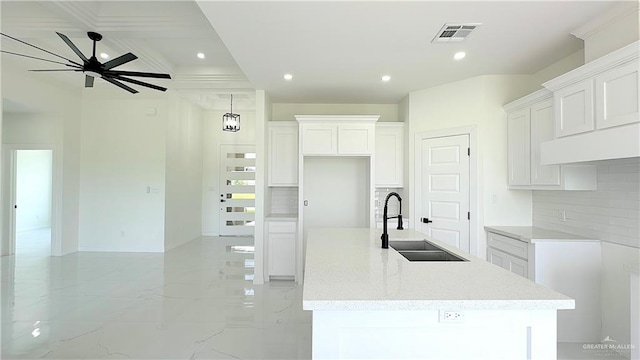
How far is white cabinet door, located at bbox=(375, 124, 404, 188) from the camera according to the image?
15.6ft

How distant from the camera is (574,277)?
280 centimetres

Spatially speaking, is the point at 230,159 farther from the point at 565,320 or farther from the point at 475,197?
the point at 565,320

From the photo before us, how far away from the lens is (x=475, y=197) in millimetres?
3867

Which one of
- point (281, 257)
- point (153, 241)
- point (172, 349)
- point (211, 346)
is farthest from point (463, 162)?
point (153, 241)

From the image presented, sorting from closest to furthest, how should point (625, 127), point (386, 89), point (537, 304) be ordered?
1. point (537, 304)
2. point (625, 127)
3. point (386, 89)

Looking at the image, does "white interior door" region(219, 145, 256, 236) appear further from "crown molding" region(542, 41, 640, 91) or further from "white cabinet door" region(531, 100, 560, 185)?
"crown molding" region(542, 41, 640, 91)

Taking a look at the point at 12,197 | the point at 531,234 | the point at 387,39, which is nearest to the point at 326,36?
the point at 387,39

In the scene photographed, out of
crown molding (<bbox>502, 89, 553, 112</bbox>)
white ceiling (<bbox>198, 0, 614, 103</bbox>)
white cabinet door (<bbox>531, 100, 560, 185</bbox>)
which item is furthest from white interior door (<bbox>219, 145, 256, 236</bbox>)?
white cabinet door (<bbox>531, 100, 560, 185</bbox>)

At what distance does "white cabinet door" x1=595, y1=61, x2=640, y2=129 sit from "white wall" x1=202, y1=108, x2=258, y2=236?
22.7ft

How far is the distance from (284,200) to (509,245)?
311 centimetres

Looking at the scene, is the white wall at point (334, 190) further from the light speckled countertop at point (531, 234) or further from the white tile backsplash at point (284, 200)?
the light speckled countertop at point (531, 234)

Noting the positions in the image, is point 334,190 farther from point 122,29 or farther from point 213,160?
point 213,160

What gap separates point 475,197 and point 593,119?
5.34ft

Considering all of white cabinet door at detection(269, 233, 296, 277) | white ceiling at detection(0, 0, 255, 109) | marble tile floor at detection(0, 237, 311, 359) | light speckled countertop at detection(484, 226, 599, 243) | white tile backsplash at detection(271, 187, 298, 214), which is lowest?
marble tile floor at detection(0, 237, 311, 359)
